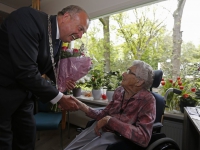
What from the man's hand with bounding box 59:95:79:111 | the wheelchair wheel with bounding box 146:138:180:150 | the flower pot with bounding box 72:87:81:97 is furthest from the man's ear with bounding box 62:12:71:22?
the flower pot with bounding box 72:87:81:97

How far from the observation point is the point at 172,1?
6.30 feet

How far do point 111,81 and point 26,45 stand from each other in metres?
1.54

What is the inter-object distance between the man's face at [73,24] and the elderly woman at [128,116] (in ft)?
1.98

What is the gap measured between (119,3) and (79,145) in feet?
6.43

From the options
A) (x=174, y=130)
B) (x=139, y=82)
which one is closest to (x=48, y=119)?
(x=139, y=82)

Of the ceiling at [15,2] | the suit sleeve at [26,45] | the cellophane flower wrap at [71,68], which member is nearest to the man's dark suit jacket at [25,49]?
the suit sleeve at [26,45]

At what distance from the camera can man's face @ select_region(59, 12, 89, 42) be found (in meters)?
0.98

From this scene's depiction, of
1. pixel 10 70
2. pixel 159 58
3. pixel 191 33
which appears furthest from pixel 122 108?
pixel 191 33

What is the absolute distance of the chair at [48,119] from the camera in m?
1.86

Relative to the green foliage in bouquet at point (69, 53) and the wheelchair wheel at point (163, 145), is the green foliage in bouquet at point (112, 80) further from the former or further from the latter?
the wheelchair wheel at point (163, 145)

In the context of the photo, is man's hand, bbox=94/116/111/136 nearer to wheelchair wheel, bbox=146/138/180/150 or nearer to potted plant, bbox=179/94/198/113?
wheelchair wheel, bbox=146/138/180/150

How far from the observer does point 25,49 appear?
31.4 inches

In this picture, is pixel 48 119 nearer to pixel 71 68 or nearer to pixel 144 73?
pixel 71 68

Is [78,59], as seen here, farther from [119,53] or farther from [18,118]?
[119,53]
